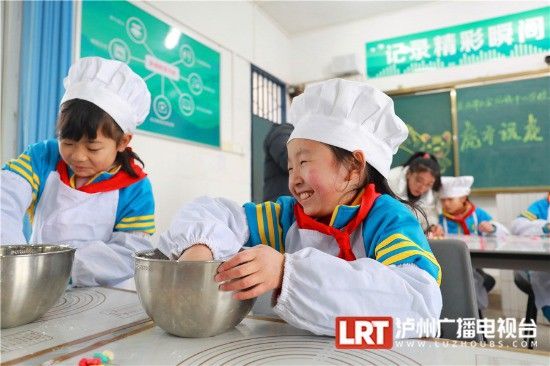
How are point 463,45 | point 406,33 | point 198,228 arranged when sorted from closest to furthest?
point 198,228 < point 463,45 < point 406,33

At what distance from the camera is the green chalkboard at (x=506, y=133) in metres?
3.22

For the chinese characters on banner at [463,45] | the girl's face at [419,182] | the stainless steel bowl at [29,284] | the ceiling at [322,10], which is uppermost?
the ceiling at [322,10]

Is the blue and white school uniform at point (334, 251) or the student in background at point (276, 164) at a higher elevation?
the student in background at point (276, 164)

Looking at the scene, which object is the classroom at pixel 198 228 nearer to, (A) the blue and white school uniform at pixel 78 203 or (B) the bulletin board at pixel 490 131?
(A) the blue and white school uniform at pixel 78 203

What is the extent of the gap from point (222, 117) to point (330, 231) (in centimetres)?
251

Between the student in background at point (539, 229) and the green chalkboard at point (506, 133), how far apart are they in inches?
15.3

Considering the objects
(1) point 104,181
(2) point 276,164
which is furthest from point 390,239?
(2) point 276,164

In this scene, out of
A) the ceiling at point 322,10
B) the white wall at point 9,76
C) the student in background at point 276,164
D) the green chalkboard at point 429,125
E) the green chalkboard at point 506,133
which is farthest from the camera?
the ceiling at point 322,10

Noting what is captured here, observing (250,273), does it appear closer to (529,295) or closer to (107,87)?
(107,87)

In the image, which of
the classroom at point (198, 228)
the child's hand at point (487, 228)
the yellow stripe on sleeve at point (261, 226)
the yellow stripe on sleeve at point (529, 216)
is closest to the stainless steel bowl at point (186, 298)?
the classroom at point (198, 228)

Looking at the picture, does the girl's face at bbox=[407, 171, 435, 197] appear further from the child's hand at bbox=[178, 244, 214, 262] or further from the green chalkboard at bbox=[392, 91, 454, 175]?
the child's hand at bbox=[178, 244, 214, 262]

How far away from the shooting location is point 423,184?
2479 millimetres

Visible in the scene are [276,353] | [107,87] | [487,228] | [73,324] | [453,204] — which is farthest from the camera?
[453,204]

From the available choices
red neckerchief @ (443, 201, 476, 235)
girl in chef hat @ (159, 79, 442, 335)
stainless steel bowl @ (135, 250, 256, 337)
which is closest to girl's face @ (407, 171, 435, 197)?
red neckerchief @ (443, 201, 476, 235)
